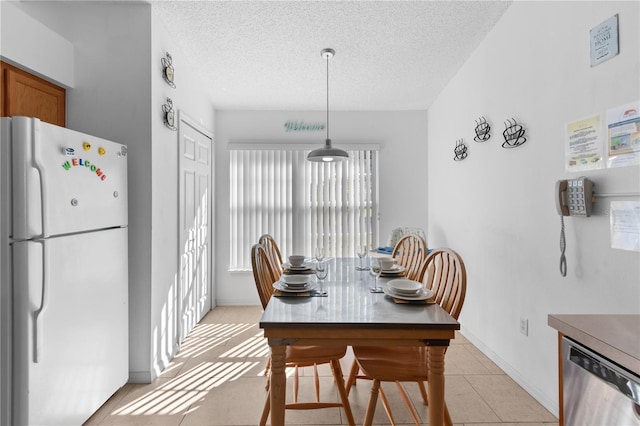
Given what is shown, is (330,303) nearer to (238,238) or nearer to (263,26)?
(263,26)

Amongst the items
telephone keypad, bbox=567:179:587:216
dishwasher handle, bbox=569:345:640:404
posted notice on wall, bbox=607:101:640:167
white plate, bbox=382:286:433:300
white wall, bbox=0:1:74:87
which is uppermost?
white wall, bbox=0:1:74:87

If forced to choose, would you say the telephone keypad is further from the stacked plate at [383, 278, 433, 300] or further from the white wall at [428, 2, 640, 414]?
the stacked plate at [383, 278, 433, 300]

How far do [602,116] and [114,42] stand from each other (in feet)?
9.95

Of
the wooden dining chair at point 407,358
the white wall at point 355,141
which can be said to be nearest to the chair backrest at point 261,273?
the wooden dining chair at point 407,358

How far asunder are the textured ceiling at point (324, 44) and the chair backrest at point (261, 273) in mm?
1710

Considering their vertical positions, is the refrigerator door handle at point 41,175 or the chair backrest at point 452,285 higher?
the refrigerator door handle at point 41,175

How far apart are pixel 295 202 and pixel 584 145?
10.4 ft

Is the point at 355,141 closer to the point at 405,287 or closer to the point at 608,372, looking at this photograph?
the point at 405,287

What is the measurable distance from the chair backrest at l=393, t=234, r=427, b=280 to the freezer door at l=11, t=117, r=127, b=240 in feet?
7.01

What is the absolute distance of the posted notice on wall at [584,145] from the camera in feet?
5.19

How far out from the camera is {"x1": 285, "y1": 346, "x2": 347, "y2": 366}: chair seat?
1.72 meters

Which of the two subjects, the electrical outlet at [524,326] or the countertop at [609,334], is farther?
the electrical outlet at [524,326]

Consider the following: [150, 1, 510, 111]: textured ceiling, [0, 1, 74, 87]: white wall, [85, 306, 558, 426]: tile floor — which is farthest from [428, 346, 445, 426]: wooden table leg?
[0, 1, 74, 87]: white wall

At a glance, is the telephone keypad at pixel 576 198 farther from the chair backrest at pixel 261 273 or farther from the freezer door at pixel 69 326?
the freezer door at pixel 69 326
